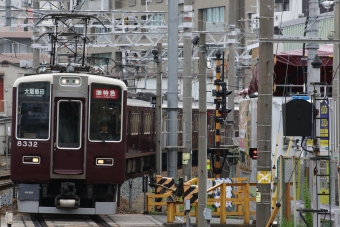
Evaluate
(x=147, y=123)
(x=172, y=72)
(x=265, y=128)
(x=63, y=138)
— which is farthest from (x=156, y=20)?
(x=265, y=128)

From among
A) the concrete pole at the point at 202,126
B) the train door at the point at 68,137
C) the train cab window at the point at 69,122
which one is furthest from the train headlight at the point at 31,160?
the concrete pole at the point at 202,126

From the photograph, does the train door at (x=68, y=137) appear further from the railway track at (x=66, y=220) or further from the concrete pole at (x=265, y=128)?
the concrete pole at (x=265, y=128)

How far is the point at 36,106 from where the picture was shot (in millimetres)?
16906

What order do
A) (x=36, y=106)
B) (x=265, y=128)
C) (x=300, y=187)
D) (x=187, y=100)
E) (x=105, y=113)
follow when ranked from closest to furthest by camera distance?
(x=265, y=128), (x=300, y=187), (x=36, y=106), (x=105, y=113), (x=187, y=100)

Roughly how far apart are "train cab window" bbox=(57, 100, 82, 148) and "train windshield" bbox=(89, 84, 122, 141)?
25 centimetres

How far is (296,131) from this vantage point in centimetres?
1262

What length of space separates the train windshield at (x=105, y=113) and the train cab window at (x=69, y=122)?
0.25m

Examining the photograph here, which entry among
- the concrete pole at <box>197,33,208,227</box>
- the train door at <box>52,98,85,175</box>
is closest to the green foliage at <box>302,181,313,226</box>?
the concrete pole at <box>197,33,208,227</box>

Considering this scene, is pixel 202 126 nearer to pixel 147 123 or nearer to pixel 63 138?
pixel 63 138

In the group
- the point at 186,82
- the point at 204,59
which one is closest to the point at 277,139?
the point at 186,82

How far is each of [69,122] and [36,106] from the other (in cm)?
71

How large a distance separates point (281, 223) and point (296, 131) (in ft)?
10.6

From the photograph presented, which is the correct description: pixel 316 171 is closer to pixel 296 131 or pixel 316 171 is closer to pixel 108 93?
pixel 296 131

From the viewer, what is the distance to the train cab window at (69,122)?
16953 mm
